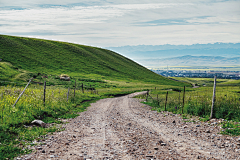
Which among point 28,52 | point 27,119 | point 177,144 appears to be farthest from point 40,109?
point 28,52

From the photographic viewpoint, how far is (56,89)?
137 ft

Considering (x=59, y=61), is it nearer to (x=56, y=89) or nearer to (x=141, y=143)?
(x=56, y=89)

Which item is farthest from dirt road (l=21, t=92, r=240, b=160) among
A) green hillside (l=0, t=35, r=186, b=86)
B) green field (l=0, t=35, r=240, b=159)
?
green hillside (l=0, t=35, r=186, b=86)

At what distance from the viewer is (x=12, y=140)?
11.7 meters

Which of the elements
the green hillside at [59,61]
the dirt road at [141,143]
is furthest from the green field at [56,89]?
the dirt road at [141,143]

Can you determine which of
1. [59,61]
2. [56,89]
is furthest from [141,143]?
[59,61]

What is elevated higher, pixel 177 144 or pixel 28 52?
pixel 28 52

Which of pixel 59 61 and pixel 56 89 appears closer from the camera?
pixel 56 89

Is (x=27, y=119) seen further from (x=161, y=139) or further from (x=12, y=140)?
(x=161, y=139)

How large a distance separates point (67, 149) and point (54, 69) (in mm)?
96306

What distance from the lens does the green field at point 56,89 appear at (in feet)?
47.1

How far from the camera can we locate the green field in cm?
1437

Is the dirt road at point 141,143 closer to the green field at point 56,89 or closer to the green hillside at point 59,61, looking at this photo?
the green field at point 56,89

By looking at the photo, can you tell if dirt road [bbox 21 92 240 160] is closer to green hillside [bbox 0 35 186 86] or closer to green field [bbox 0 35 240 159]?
green field [bbox 0 35 240 159]
